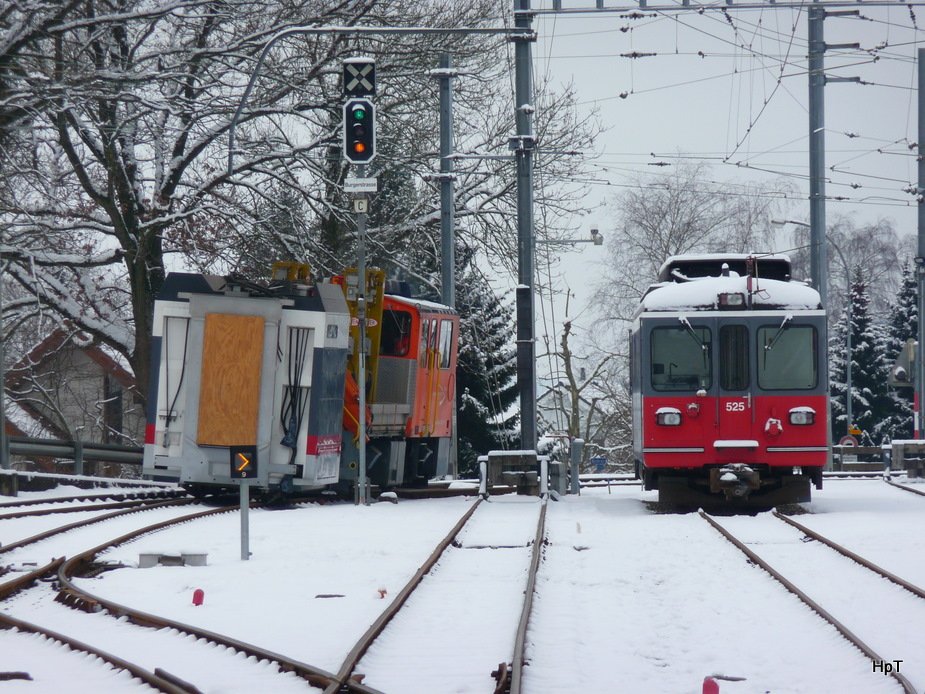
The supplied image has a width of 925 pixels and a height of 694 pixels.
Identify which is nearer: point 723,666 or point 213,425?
point 723,666

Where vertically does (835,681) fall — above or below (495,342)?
below

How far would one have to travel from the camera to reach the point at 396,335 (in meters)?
23.4

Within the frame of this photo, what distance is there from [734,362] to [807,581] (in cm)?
755

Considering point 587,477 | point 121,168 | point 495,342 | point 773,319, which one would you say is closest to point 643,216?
point 495,342

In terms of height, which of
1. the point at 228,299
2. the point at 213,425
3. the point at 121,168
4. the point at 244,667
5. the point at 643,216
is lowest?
the point at 244,667

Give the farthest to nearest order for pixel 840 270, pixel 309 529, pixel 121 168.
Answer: pixel 840 270 < pixel 121 168 < pixel 309 529

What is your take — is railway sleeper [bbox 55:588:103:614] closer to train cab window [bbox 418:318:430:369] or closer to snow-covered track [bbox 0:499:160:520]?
snow-covered track [bbox 0:499:160:520]

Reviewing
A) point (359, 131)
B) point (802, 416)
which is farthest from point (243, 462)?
point (802, 416)

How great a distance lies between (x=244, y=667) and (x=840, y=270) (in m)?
85.1

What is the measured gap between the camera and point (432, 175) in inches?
1134

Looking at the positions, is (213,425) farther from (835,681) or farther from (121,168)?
(835,681)

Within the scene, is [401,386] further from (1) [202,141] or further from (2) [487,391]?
(2) [487,391]

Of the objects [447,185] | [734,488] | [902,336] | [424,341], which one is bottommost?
[734,488]

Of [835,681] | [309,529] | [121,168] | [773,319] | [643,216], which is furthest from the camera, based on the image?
[643,216]
